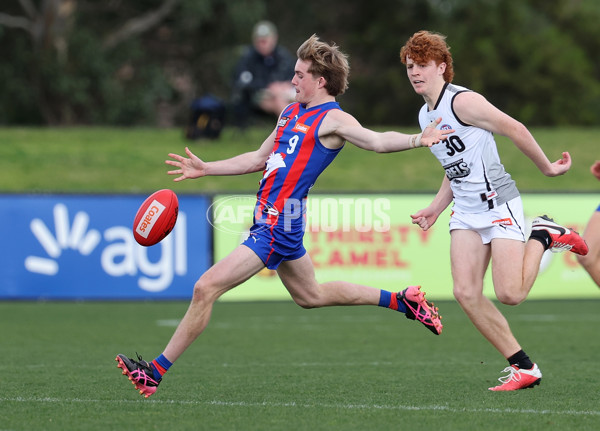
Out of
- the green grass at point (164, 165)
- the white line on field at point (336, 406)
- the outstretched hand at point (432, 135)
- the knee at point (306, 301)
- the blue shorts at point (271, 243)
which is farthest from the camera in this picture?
the green grass at point (164, 165)

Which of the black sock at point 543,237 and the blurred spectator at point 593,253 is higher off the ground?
the black sock at point 543,237

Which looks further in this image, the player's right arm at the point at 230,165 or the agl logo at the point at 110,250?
the agl logo at the point at 110,250

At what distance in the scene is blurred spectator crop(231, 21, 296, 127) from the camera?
60.0 ft

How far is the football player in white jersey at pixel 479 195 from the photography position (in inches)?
271

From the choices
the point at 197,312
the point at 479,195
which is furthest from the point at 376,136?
the point at 197,312

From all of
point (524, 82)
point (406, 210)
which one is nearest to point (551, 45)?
point (524, 82)

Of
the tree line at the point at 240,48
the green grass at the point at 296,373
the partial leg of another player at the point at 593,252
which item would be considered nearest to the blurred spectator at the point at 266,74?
the green grass at the point at 296,373

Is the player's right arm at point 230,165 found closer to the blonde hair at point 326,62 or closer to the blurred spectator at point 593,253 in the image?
the blonde hair at point 326,62

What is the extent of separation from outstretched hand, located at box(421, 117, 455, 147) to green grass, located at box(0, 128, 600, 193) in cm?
1164

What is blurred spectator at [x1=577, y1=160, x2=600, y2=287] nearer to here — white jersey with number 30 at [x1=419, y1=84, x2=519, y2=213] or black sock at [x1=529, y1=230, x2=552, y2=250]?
black sock at [x1=529, y1=230, x2=552, y2=250]

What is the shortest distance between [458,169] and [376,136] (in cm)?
74

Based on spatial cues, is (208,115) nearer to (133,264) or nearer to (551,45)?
(133,264)

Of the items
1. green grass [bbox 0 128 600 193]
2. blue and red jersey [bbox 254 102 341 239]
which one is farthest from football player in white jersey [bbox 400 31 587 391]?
green grass [bbox 0 128 600 193]

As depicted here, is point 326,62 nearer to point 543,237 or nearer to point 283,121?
point 283,121
